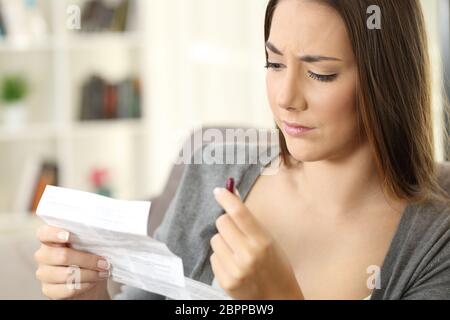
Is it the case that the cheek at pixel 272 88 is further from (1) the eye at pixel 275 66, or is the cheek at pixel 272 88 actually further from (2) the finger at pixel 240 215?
(2) the finger at pixel 240 215

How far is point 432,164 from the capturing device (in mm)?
1059

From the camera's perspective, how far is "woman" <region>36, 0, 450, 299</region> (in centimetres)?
91

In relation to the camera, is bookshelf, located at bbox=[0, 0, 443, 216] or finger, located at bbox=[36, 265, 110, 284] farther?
bookshelf, located at bbox=[0, 0, 443, 216]

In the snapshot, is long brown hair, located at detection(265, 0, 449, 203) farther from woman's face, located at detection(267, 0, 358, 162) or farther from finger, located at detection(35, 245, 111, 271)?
finger, located at detection(35, 245, 111, 271)

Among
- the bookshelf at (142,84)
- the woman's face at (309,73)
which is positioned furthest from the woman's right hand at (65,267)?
the bookshelf at (142,84)

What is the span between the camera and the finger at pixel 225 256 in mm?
774

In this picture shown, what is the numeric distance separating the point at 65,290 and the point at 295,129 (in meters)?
0.36

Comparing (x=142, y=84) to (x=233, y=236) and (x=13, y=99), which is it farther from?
(x=233, y=236)

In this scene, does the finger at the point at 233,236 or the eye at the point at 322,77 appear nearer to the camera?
the finger at the point at 233,236

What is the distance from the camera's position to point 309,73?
0.92m

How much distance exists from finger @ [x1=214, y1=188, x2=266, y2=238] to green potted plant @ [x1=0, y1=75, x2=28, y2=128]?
2690 millimetres

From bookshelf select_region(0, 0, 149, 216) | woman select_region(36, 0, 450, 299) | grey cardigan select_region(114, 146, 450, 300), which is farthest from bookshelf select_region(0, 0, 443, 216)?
woman select_region(36, 0, 450, 299)
